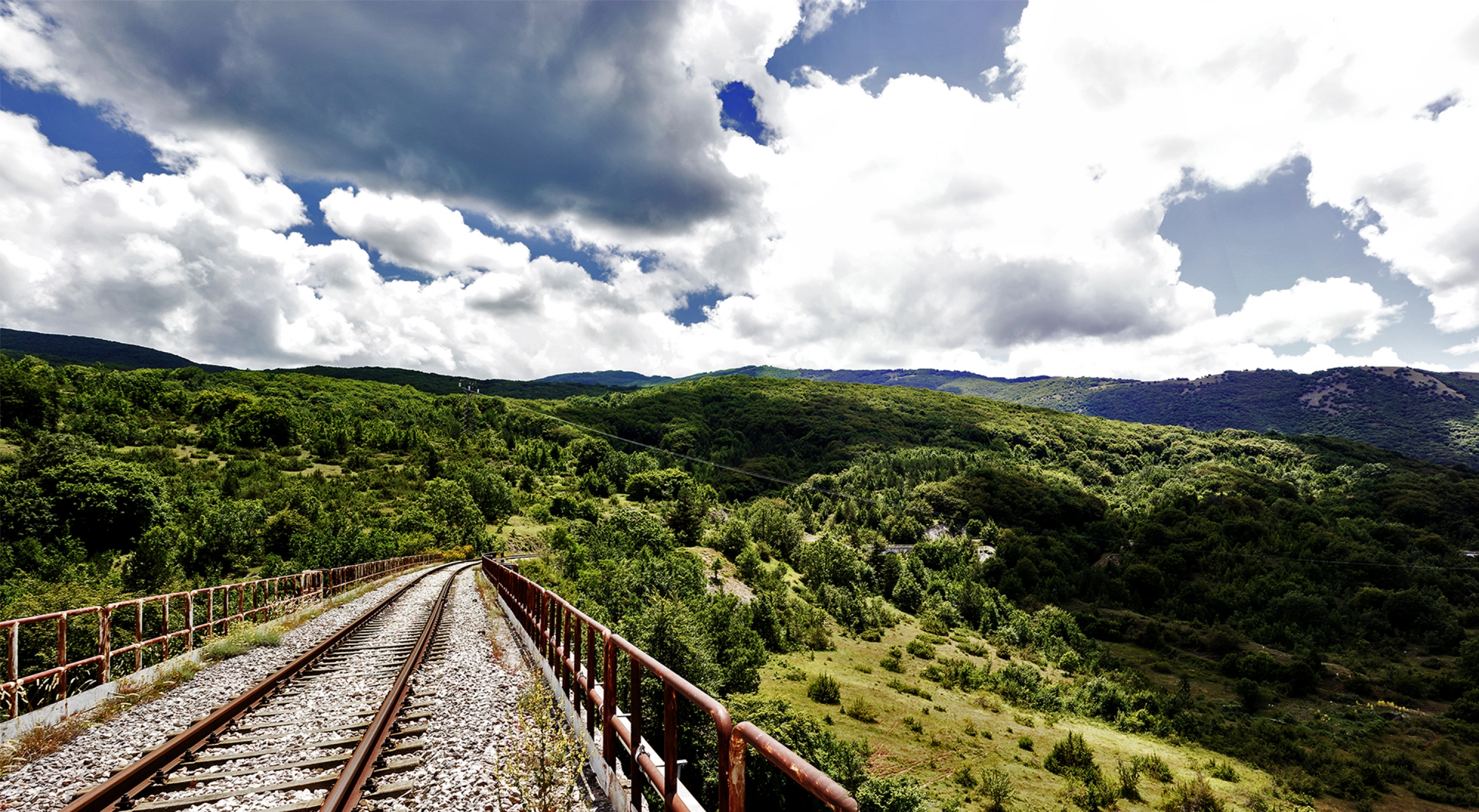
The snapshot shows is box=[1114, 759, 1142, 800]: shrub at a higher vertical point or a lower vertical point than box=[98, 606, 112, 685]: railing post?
lower

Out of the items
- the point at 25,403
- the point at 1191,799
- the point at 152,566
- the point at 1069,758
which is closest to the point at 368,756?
the point at 152,566

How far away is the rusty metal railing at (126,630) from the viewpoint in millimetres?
7172

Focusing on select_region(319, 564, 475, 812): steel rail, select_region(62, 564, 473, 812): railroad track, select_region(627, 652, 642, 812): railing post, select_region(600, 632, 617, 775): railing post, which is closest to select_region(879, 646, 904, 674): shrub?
select_region(62, 564, 473, 812): railroad track

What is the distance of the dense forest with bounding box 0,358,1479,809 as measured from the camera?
35.0 meters

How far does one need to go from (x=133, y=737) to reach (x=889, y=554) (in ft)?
266

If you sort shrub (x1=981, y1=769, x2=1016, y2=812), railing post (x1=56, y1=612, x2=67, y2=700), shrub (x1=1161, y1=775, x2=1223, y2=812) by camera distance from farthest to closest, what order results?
1. shrub (x1=1161, y1=775, x2=1223, y2=812)
2. shrub (x1=981, y1=769, x2=1016, y2=812)
3. railing post (x1=56, y1=612, x2=67, y2=700)

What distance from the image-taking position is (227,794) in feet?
16.4

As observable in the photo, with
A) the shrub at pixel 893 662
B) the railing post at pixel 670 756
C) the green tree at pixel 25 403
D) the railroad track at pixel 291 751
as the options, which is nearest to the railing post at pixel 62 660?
the railroad track at pixel 291 751

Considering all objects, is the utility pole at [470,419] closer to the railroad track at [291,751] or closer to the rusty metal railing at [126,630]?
the rusty metal railing at [126,630]

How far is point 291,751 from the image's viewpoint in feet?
19.9

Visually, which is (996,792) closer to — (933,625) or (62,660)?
(62,660)

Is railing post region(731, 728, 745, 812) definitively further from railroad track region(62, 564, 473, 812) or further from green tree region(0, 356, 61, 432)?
green tree region(0, 356, 61, 432)

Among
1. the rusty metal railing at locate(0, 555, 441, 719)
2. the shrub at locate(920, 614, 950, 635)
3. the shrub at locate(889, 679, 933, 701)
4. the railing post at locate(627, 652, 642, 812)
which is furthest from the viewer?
the shrub at locate(920, 614, 950, 635)

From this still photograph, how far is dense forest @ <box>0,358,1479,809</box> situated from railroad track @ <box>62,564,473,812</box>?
22.7 feet
